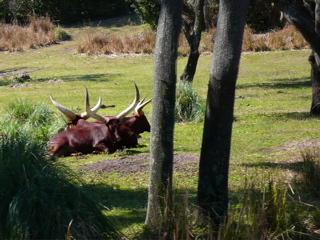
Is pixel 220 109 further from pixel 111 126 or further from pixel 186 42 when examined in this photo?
pixel 186 42

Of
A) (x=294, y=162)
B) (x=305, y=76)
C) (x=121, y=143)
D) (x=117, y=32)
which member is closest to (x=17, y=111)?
(x=121, y=143)

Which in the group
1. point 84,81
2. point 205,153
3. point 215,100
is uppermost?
point 215,100

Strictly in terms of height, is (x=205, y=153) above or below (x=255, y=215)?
above

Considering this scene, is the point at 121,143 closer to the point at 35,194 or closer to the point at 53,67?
the point at 35,194

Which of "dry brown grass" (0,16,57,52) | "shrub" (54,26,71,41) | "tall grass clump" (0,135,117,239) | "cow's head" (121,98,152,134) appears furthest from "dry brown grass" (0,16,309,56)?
"tall grass clump" (0,135,117,239)

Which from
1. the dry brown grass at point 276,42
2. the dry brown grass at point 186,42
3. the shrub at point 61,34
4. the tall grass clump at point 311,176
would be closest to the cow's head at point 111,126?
the tall grass clump at point 311,176

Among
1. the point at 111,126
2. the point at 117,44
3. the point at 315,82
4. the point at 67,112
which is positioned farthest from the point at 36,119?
the point at 117,44

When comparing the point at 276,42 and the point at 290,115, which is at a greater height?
the point at 276,42

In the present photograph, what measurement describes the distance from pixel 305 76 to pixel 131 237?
17.4 metres

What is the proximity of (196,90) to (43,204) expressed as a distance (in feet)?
47.7

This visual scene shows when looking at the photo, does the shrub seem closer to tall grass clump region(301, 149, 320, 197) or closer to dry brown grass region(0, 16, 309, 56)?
dry brown grass region(0, 16, 309, 56)

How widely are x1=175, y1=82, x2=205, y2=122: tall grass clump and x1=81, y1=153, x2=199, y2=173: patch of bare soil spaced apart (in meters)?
4.01

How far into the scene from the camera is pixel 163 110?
18.3ft

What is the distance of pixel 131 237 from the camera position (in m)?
5.73
